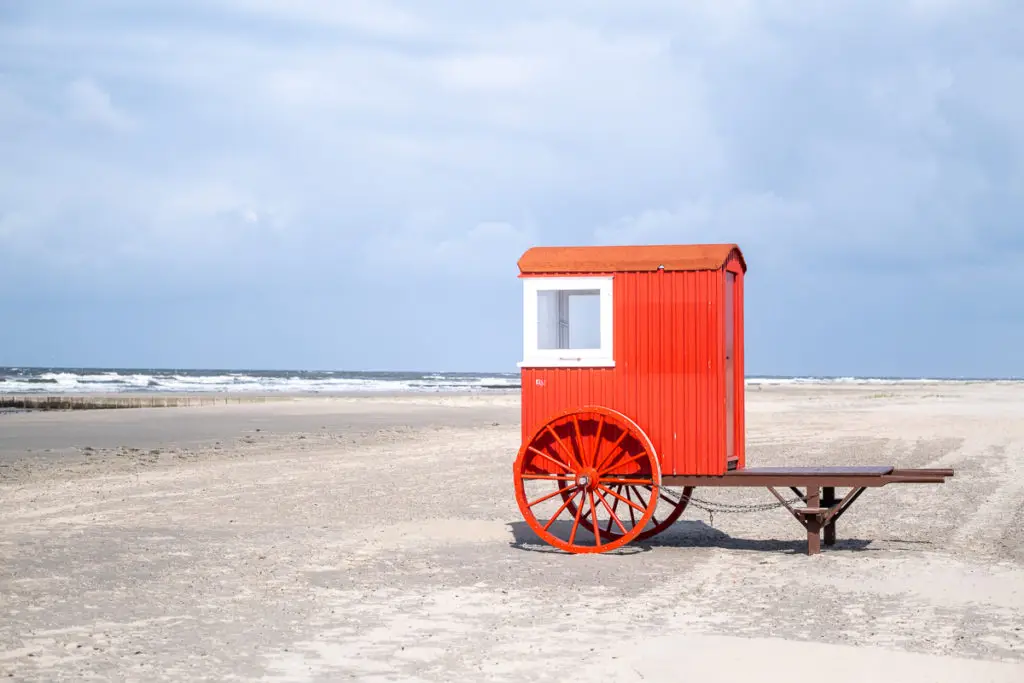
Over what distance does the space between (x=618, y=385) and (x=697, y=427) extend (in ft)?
3.19

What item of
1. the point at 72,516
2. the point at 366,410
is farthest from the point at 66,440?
the point at 366,410

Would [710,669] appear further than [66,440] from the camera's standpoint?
No

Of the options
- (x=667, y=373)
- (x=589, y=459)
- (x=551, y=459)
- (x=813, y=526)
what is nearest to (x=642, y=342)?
(x=667, y=373)

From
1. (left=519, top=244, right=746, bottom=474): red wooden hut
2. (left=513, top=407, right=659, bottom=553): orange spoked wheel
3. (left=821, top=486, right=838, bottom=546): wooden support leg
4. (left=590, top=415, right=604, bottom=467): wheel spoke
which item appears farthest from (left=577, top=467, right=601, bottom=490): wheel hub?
(left=821, top=486, right=838, bottom=546): wooden support leg

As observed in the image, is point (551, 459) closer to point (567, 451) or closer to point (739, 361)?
point (567, 451)

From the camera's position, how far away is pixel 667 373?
1252 centimetres

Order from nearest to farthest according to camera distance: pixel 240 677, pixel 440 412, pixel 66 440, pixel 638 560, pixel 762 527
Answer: pixel 240 677
pixel 638 560
pixel 762 527
pixel 66 440
pixel 440 412

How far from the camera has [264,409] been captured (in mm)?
43344

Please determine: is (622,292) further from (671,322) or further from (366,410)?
(366,410)

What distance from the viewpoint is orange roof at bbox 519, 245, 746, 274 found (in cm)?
1248

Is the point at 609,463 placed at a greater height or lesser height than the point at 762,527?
greater

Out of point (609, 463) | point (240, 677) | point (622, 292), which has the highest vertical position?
point (622, 292)

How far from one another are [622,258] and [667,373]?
1357mm

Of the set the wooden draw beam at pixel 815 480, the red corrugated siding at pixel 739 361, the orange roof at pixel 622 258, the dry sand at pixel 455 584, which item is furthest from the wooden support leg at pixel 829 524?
the orange roof at pixel 622 258
